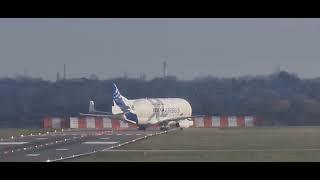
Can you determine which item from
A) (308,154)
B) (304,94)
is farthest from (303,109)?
(308,154)

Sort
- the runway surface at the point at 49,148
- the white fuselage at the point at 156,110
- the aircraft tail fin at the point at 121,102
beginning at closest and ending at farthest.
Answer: the runway surface at the point at 49,148, the white fuselage at the point at 156,110, the aircraft tail fin at the point at 121,102

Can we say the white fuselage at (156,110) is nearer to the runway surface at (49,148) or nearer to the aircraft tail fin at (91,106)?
the aircraft tail fin at (91,106)

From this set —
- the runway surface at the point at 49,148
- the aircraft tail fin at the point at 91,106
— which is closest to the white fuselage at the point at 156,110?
the aircraft tail fin at the point at 91,106

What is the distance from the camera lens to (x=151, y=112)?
2311 inches

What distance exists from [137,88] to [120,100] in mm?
18931

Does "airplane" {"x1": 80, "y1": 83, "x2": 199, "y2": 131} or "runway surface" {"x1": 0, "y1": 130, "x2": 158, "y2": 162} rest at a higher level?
"airplane" {"x1": 80, "y1": 83, "x2": 199, "y2": 131}

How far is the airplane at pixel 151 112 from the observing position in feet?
193

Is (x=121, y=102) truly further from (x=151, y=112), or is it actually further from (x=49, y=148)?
(x=49, y=148)

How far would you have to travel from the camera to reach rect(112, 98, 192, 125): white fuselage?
58.8m

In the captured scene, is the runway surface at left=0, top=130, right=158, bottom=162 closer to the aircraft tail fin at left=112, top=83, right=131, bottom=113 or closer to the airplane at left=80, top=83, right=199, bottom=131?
the airplane at left=80, top=83, right=199, bottom=131

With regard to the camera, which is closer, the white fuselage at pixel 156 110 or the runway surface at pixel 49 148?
the runway surface at pixel 49 148

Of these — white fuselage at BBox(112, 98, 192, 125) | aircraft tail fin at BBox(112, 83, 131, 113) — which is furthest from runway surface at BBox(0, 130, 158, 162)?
aircraft tail fin at BBox(112, 83, 131, 113)

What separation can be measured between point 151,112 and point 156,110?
0.62 meters
